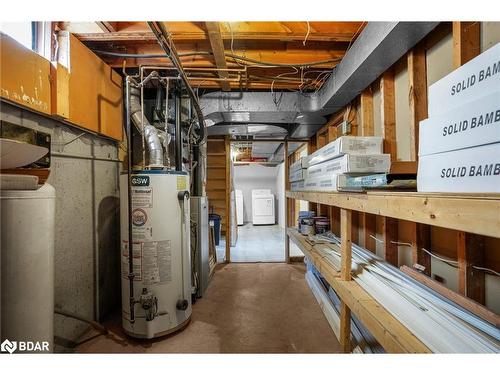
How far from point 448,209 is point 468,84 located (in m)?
0.42

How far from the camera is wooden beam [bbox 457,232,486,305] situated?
1.08 meters

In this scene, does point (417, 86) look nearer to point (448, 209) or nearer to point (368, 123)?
point (368, 123)

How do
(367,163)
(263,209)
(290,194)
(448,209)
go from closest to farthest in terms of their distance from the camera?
1. (448,209)
2. (367,163)
3. (290,194)
4. (263,209)

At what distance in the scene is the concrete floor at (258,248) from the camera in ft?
12.3

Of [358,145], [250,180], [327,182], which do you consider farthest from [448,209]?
[250,180]

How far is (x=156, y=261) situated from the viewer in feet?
5.52

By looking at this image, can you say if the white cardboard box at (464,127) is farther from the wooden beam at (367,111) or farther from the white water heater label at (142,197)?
the white water heater label at (142,197)

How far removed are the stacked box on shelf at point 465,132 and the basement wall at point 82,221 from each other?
198cm

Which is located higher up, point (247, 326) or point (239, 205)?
point (239, 205)

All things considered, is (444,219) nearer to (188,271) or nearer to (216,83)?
(188,271)

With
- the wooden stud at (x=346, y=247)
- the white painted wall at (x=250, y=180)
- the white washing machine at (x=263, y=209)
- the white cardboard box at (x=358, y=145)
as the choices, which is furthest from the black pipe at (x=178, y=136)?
the white painted wall at (x=250, y=180)

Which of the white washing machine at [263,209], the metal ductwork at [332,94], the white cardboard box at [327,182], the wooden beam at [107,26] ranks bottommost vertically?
the white washing machine at [263,209]
